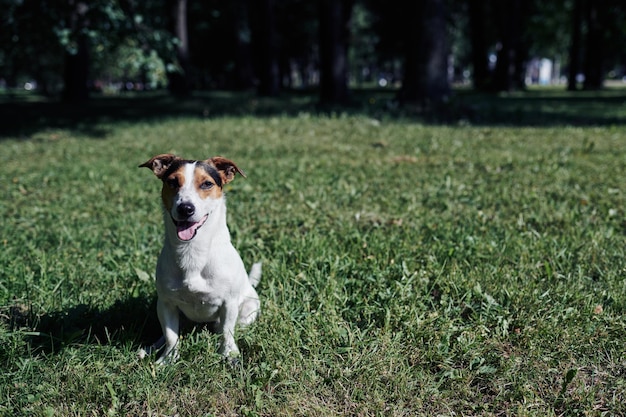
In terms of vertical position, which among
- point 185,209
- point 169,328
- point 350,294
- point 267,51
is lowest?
point 350,294

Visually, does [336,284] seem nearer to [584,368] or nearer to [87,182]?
[584,368]

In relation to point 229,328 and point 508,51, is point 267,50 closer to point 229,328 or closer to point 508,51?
point 508,51

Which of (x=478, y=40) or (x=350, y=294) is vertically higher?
(x=478, y=40)

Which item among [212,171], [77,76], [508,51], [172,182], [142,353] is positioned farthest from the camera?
[508,51]

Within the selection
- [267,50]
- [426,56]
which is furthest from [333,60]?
[267,50]

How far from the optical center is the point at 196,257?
281 centimetres

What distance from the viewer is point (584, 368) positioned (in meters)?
2.94

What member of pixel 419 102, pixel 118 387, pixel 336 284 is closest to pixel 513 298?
pixel 336 284

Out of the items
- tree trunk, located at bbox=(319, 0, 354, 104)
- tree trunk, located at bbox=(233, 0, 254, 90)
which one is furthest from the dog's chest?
tree trunk, located at bbox=(233, 0, 254, 90)

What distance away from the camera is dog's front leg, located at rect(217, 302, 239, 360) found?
2984mm

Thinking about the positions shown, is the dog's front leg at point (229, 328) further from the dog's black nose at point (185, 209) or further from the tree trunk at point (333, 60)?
the tree trunk at point (333, 60)

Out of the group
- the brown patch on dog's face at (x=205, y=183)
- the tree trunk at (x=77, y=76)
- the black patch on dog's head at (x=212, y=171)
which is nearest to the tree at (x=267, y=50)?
the tree trunk at (x=77, y=76)

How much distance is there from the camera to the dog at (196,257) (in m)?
2.74

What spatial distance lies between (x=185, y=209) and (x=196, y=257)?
318 mm
